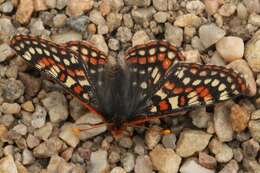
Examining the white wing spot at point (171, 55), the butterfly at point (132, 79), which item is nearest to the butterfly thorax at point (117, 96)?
the butterfly at point (132, 79)

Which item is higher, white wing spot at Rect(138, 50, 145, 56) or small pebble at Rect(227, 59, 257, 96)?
white wing spot at Rect(138, 50, 145, 56)

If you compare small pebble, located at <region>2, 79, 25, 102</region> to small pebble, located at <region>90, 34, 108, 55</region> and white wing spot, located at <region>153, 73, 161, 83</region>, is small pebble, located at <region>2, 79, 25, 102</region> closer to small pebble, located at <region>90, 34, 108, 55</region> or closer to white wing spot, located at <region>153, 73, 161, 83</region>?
small pebble, located at <region>90, 34, 108, 55</region>

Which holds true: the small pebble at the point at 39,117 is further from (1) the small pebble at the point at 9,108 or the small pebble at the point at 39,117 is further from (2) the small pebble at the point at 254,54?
(2) the small pebble at the point at 254,54

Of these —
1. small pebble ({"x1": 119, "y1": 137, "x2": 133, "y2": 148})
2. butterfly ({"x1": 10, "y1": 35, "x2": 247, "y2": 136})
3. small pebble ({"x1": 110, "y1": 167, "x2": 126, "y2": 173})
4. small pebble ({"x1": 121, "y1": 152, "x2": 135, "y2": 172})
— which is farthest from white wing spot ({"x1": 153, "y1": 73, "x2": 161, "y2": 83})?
small pebble ({"x1": 110, "y1": 167, "x2": 126, "y2": 173})

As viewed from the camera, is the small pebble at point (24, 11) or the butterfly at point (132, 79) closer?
the butterfly at point (132, 79)

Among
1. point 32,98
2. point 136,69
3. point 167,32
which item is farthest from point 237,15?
point 32,98

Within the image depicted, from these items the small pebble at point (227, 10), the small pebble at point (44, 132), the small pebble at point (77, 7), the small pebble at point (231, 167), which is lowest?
the small pebble at point (231, 167)
